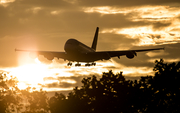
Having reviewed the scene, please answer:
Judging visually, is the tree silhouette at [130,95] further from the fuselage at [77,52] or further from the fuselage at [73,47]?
the fuselage at [73,47]

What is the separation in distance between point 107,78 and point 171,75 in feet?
53.2

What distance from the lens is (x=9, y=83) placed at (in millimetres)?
92812

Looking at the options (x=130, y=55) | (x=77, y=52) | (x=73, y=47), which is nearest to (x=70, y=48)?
(x=73, y=47)

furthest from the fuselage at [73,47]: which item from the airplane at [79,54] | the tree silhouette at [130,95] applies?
the tree silhouette at [130,95]

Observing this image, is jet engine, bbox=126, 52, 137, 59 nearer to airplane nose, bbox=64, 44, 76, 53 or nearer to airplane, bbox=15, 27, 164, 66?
airplane, bbox=15, 27, 164, 66

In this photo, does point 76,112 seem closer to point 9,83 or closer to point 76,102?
point 76,102

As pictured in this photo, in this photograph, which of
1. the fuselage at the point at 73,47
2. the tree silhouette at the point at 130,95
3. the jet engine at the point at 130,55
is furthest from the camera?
the jet engine at the point at 130,55

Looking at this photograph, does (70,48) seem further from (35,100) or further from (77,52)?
(35,100)

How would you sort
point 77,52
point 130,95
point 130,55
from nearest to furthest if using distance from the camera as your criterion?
point 130,95, point 77,52, point 130,55

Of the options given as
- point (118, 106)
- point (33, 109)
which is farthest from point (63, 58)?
point (33, 109)

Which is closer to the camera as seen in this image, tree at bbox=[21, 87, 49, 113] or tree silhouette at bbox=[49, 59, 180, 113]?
tree silhouette at bbox=[49, 59, 180, 113]

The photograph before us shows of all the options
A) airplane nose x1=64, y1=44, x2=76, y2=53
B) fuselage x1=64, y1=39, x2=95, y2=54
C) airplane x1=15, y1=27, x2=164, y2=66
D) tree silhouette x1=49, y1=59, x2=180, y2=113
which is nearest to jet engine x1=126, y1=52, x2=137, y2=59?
airplane x1=15, y1=27, x2=164, y2=66

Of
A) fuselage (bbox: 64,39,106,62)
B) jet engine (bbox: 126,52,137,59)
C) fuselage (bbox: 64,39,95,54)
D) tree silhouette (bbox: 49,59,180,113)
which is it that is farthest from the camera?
jet engine (bbox: 126,52,137,59)

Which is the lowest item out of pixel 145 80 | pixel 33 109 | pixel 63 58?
pixel 33 109
